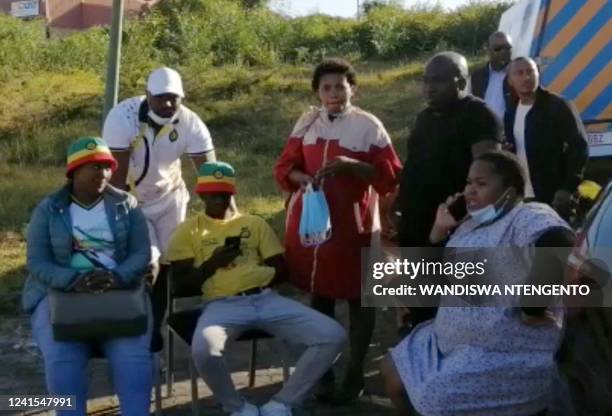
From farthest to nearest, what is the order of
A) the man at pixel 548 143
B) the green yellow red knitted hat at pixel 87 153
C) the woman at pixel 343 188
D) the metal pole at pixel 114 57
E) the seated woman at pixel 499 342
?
the metal pole at pixel 114 57, the man at pixel 548 143, the woman at pixel 343 188, the green yellow red knitted hat at pixel 87 153, the seated woman at pixel 499 342

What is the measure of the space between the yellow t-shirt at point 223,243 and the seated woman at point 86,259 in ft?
0.95

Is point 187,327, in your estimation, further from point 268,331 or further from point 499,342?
point 499,342

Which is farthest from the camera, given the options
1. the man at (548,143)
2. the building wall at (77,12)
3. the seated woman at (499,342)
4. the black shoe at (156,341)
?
the building wall at (77,12)

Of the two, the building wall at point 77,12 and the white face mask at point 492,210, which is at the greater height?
the building wall at point 77,12

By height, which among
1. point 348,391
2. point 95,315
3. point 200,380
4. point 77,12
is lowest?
point 200,380

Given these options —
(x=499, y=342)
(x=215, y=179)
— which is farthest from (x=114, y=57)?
(x=499, y=342)

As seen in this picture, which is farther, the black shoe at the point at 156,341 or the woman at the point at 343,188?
the woman at the point at 343,188

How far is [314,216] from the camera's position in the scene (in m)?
5.55

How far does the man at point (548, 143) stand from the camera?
589 cm

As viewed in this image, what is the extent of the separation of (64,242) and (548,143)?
2.66 metres

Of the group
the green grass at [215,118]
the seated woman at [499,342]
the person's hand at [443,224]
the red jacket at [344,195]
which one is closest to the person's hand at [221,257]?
the red jacket at [344,195]

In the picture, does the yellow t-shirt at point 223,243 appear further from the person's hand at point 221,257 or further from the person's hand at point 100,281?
the person's hand at point 100,281

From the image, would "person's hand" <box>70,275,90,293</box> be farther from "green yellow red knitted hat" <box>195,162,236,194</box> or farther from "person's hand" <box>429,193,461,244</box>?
"person's hand" <box>429,193,461,244</box>

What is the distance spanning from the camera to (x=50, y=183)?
11789 millimetres
